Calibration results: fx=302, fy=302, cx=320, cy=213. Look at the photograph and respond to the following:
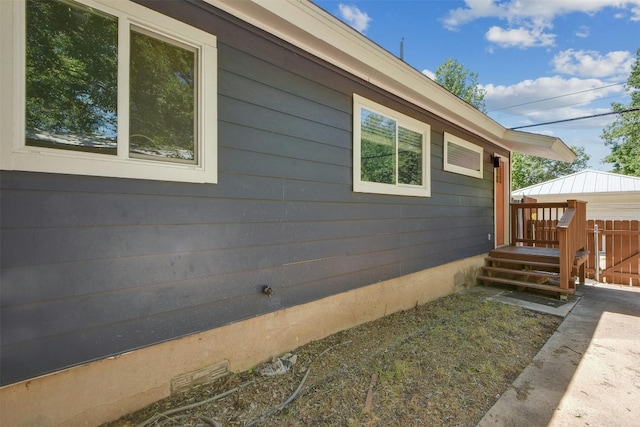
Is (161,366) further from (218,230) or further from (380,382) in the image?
(380,382)

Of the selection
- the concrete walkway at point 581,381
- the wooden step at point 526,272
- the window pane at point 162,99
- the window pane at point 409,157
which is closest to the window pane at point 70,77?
the window pane at point 162,99

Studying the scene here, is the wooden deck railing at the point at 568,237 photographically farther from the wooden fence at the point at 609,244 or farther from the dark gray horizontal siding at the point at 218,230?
the dark gray horizontal siding at the point at 218,230

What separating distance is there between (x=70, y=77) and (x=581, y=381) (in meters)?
4.24

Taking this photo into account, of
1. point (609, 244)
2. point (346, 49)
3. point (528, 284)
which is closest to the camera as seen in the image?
point (346, 49)

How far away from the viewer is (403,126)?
430cm

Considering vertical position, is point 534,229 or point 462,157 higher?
point 462,157

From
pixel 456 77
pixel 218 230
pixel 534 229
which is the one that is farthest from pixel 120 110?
pixel 456 77

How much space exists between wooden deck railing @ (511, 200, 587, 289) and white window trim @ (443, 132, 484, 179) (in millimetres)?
1531

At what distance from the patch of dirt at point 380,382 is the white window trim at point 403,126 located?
167 centimetres

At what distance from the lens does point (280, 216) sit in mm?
2725

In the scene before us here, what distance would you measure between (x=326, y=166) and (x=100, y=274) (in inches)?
84.1

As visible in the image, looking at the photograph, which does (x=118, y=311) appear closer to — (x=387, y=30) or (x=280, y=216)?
(x=280, y=216)

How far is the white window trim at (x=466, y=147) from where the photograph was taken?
5.14m

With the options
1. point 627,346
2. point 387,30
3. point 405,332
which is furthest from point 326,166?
point 387,30
